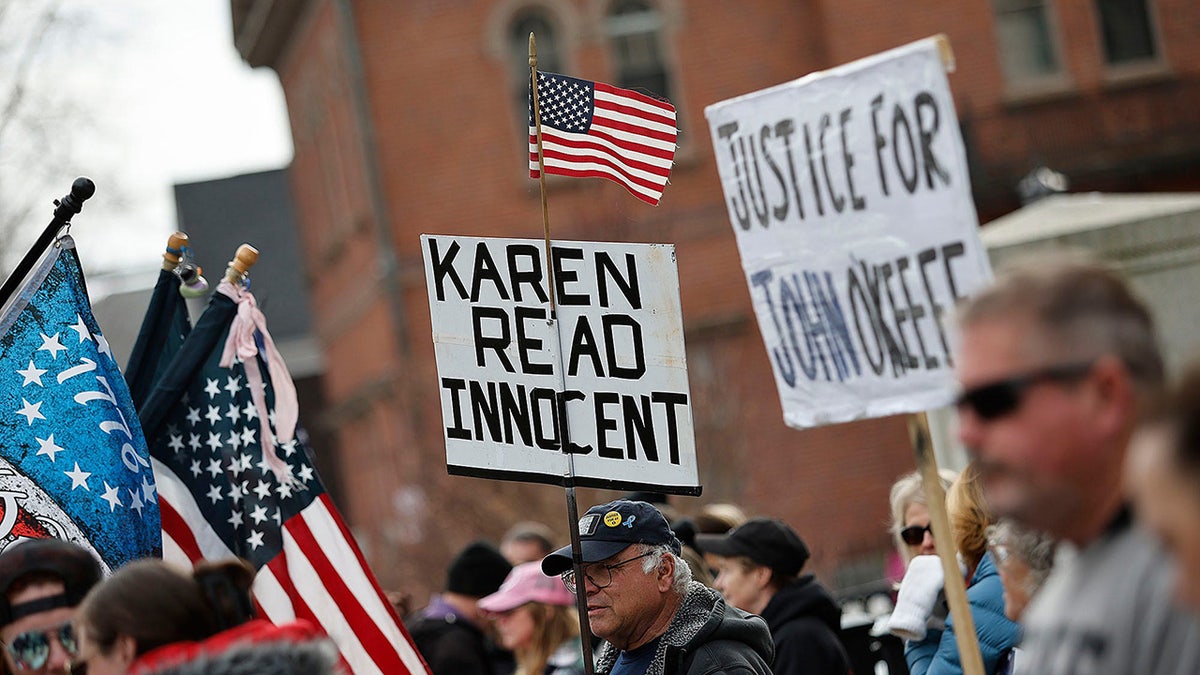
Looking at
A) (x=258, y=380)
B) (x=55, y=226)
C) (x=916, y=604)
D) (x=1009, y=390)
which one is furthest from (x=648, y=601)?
(x=1009, y=390)

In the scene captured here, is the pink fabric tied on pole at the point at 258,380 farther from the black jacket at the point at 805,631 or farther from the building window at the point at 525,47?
the building window at the point at 525,47

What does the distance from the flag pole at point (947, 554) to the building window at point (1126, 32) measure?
71.1 ft

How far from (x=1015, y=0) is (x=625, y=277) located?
20348 millimetres

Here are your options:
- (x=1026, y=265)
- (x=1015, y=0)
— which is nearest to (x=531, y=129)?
(x=1026, y=265)

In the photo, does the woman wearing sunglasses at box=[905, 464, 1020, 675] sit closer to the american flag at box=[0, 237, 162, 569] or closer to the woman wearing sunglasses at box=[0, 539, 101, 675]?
the woman wearing sunglasses at box=[0, 539, 101, 675]

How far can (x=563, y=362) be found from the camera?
5.38m

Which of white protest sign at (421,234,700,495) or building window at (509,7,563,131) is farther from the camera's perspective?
building window at (509,7,563,131)

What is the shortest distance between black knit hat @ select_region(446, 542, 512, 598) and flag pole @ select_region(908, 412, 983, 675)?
14.4 feet

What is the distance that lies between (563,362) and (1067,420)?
3.05m

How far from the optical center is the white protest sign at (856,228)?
3.91 m

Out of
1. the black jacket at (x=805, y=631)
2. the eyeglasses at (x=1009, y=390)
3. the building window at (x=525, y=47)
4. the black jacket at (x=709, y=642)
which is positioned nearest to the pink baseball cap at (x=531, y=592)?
the black jacket at (x=805, y=631)

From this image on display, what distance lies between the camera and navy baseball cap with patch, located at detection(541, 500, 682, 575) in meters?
5.19

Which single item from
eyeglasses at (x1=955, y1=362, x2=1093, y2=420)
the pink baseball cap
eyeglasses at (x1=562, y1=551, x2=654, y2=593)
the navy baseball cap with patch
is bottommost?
the pink baseball cap

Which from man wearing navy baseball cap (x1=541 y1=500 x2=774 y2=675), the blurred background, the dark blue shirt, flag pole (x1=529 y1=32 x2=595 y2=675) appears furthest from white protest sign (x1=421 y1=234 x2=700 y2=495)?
the blurred background
